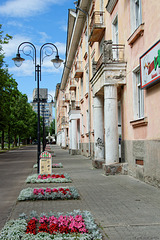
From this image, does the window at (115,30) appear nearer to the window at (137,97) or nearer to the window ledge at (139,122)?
the window at (137,97)

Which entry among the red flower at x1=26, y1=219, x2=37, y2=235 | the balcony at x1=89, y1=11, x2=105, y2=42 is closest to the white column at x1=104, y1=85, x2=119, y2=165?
the balcony at x1=89, y1=11, x2=105, y2=42

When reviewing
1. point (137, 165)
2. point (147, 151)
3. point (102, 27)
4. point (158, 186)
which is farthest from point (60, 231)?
point (102, 27)

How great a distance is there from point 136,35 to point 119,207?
6.55 meters

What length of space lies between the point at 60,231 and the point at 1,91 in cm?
2521

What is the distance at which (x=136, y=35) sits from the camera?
10945 millimetres

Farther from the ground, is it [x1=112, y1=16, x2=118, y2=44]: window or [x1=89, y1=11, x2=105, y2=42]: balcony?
[x1=89, y1=11, x2=105, y2=42]: balcony

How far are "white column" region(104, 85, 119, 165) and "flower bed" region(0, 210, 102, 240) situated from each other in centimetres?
755

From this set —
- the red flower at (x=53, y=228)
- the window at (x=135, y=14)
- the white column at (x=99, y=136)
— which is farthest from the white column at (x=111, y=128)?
the red flower at (x=53, y=228)

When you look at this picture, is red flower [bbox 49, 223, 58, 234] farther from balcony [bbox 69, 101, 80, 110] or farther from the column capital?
balcony [bbox 69, 101, 80, 110]

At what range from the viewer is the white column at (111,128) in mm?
12875

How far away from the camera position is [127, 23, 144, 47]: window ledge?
34.1ft

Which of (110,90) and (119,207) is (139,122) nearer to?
(110,90)

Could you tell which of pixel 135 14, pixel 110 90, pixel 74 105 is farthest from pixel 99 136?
pixel 74 105

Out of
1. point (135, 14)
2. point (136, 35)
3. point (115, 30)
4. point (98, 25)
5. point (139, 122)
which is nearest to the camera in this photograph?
point (139, 122)
